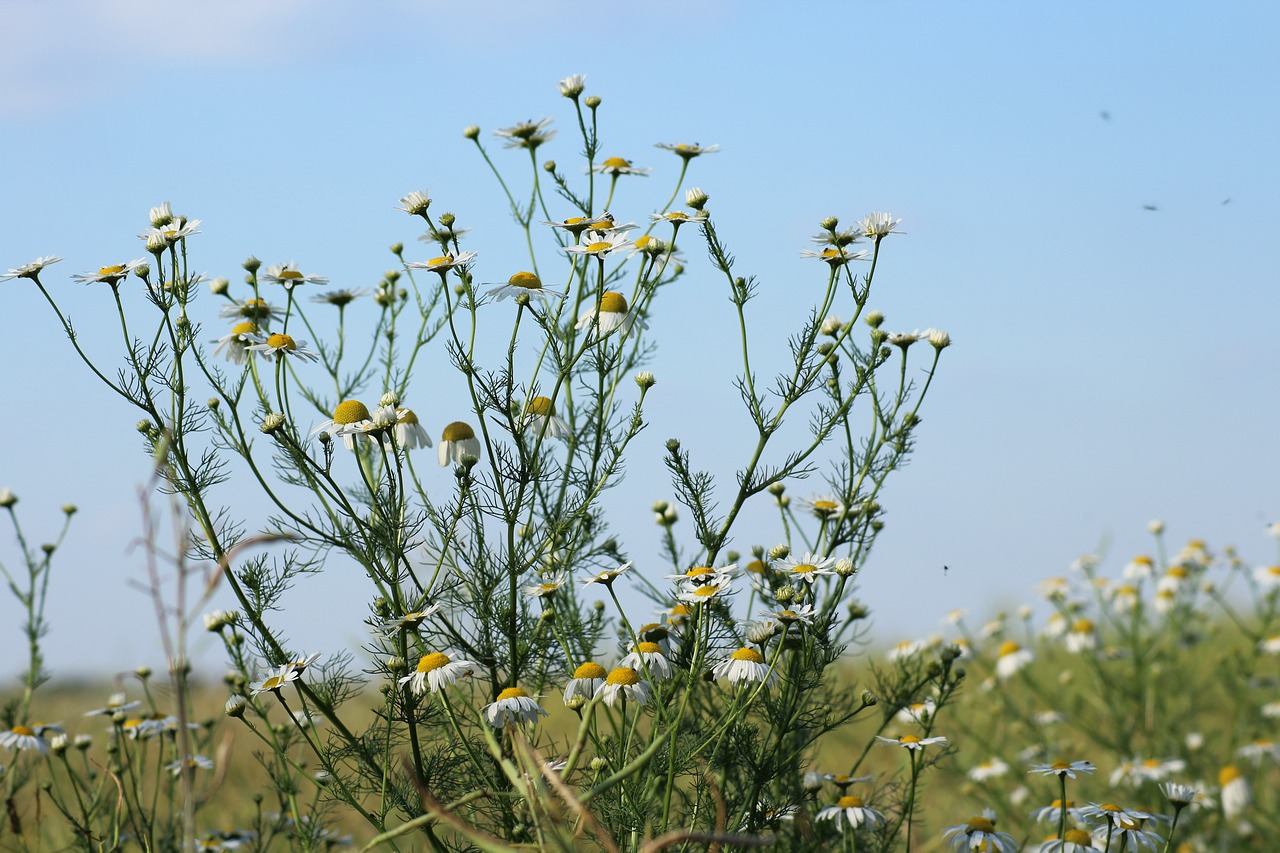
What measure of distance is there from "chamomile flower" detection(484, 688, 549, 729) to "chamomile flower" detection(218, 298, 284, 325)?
56.7 inches

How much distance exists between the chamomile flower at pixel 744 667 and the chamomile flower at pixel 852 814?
0.47 meters

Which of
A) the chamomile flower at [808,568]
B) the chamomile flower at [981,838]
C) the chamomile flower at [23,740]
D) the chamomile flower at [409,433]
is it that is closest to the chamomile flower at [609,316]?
the chamomile flower at [409,433]

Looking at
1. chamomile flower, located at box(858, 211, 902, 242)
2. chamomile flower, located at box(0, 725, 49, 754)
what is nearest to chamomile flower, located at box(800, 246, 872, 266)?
chamomile flower, located at box(858, 211, 902, 242)

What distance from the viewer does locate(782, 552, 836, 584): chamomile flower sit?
296 cm

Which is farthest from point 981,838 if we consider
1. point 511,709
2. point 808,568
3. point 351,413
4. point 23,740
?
point 23,740

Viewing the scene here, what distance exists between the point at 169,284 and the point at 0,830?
2.55 metres

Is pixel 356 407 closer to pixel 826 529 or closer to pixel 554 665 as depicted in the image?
pixel 554 665

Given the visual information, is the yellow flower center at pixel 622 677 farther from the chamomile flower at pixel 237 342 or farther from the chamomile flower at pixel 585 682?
the chamomile flower at pixel 237 342

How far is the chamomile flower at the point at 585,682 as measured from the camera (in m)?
2.82

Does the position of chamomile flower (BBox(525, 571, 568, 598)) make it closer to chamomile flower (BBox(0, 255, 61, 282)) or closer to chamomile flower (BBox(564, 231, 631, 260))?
chamomile flower (BBox(564, 231, 631, 260))

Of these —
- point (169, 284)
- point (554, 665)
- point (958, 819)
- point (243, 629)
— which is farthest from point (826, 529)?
point (958, 819)

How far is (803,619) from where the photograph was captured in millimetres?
2816

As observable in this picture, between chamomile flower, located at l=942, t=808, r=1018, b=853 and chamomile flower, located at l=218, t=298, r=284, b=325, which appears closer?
chamomile flower, located at l=942, t=808, r=1018, b=853

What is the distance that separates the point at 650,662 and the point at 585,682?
17 cm
